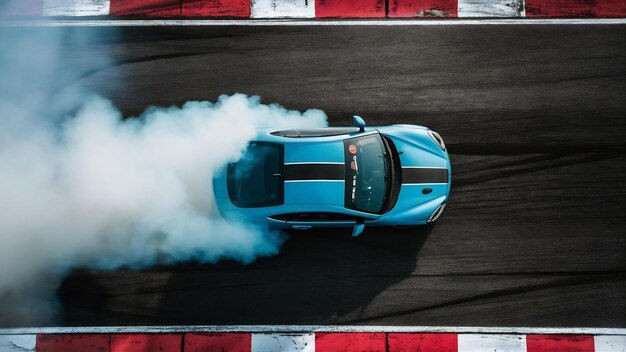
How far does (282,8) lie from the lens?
25.3 feet

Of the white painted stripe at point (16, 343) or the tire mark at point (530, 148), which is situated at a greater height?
the tire mark at point (530, 148)

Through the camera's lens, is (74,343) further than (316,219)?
Yes

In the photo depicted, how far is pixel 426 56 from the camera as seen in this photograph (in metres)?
7.61

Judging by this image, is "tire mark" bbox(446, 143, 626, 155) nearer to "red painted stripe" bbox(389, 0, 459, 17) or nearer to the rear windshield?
"red painted stripe" bbox(389, 0, 459, 17)

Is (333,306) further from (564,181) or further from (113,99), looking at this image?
(113,99)

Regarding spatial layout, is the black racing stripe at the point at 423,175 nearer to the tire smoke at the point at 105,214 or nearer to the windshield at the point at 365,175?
the windshield at the point at 365,175

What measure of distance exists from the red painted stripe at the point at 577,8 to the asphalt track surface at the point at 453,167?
0.27m

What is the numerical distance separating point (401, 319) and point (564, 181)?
3.50 m

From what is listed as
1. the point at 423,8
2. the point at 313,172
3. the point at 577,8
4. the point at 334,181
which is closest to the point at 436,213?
the point at 334,181

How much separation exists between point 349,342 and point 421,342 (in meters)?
1.13

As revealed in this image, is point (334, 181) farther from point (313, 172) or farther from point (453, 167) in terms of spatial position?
point (453, 167)

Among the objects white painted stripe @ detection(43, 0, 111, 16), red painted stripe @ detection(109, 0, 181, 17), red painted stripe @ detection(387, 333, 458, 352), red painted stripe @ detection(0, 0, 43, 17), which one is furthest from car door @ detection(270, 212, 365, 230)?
red painted stripe @ detection(0, 0, 43, 17)

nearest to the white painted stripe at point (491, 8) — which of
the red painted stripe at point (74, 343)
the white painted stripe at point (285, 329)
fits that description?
the white painted stripe at point (285, 329)

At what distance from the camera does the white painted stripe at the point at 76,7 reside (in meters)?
7.72
